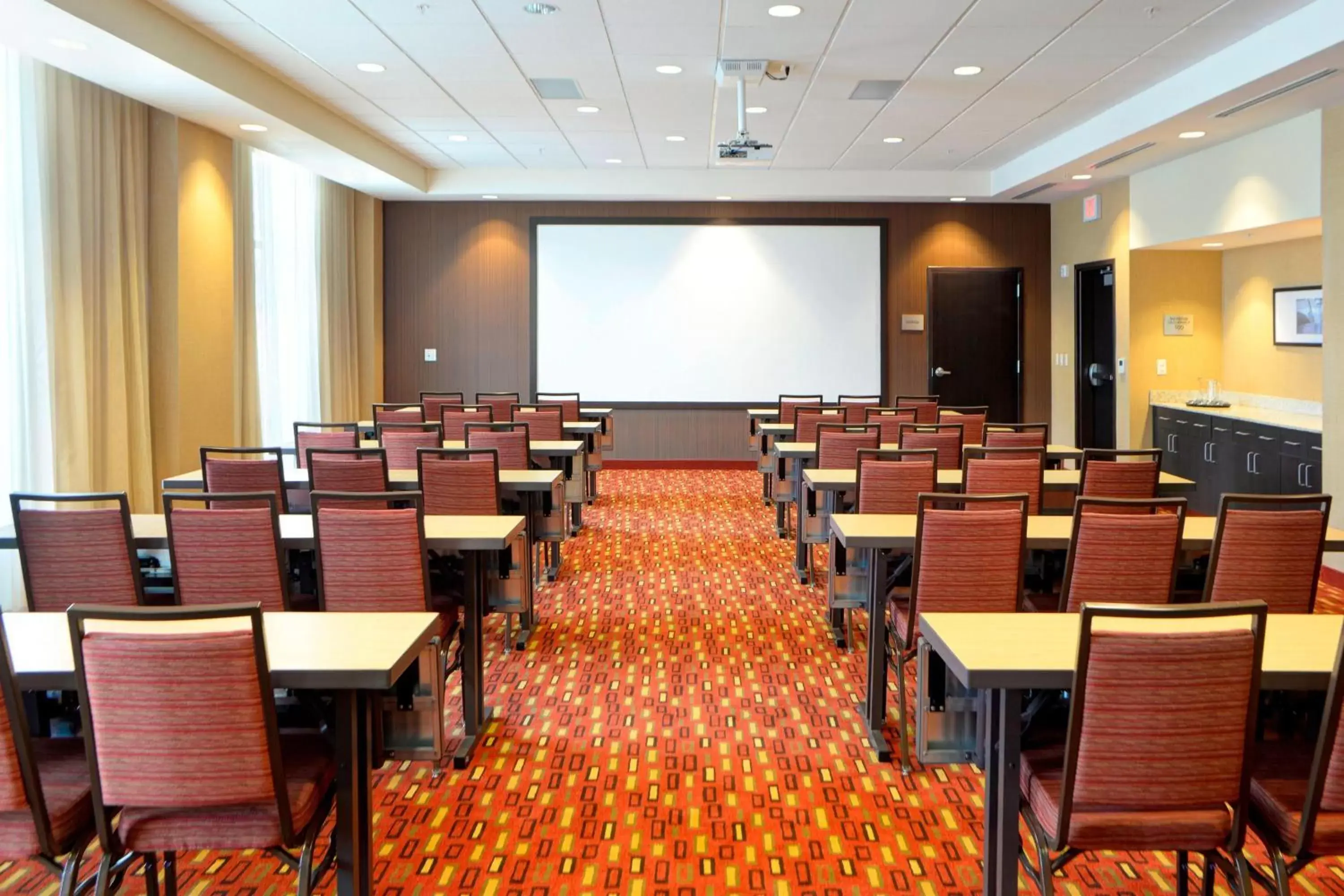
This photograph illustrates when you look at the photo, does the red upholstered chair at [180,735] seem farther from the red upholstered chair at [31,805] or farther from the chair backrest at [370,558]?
the chair backrest at [370,558]

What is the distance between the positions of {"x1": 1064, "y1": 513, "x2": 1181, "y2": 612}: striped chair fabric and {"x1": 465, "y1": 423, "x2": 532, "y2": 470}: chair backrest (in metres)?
3.49

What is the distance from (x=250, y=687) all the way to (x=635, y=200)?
10.8 metres

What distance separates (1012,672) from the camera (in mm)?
2234

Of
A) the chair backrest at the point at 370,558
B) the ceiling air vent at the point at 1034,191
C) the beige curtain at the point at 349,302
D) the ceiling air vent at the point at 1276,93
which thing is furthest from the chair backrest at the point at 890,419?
the beige curtain at the point at 349,302

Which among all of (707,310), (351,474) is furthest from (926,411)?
(351,474)

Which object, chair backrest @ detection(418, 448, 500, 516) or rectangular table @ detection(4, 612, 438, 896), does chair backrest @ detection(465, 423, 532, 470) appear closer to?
chair backrest @ detection(418, 448, 500, 516)

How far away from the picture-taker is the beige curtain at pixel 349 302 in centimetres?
1067

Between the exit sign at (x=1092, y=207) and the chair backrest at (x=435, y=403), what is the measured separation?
675 centimetres

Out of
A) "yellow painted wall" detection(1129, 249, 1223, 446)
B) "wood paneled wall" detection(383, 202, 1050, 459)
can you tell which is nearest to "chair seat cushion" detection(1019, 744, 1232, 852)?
"yellow painted wall" detection(1129, 249, 1223, 446)

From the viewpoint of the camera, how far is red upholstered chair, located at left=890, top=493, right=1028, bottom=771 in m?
3.55

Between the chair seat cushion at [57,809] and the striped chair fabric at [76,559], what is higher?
the striped chair fabric at [76,559]

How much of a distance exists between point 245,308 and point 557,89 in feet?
10.4

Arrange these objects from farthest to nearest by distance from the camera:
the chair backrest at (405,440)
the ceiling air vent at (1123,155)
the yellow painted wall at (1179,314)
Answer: the yellow painted wall at (1179,314), the ceiling air vent at (1123,155), the chair backrest at (405,440)

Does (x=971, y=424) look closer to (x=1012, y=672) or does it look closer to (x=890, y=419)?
(x=890, y=419)
